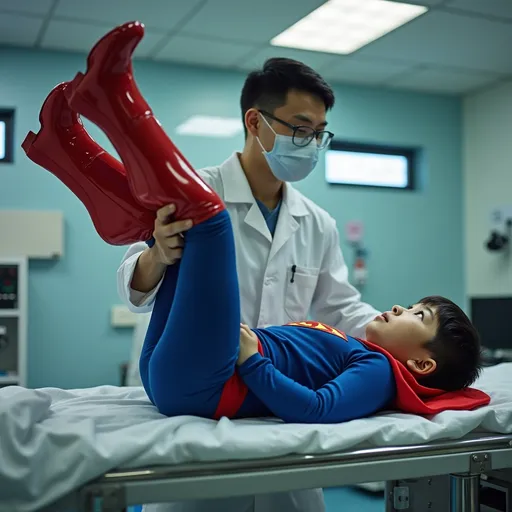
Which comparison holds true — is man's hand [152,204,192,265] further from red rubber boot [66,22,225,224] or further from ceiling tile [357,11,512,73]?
ceiling tile [357,11,512,73]

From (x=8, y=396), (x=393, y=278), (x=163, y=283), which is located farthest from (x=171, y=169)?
(x=393, y=278)

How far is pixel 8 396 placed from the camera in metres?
1.13

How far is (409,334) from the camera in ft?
4.99

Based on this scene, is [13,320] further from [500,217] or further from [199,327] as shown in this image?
[500,217]

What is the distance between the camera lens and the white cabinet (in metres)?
3.40

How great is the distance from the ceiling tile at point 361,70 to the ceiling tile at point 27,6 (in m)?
1.73

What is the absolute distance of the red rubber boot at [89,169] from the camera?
1318 millimetres

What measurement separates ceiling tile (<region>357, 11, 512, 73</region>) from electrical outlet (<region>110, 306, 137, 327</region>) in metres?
2.07

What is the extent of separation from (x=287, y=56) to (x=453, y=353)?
9.29 ft

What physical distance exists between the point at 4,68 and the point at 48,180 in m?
0.67

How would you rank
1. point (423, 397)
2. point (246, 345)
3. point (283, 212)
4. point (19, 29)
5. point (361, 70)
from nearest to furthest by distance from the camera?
point (246, 345)
point (423, 397)
point (283, 212)
point (19, 29)
point (361, 70)

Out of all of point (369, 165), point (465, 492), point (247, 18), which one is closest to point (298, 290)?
point (465, 492)

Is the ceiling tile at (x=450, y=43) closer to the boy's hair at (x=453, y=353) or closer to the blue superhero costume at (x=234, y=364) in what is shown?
the boy's hair at (x=453, y=353)

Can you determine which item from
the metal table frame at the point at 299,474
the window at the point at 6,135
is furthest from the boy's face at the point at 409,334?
the window at the point at 6,135
